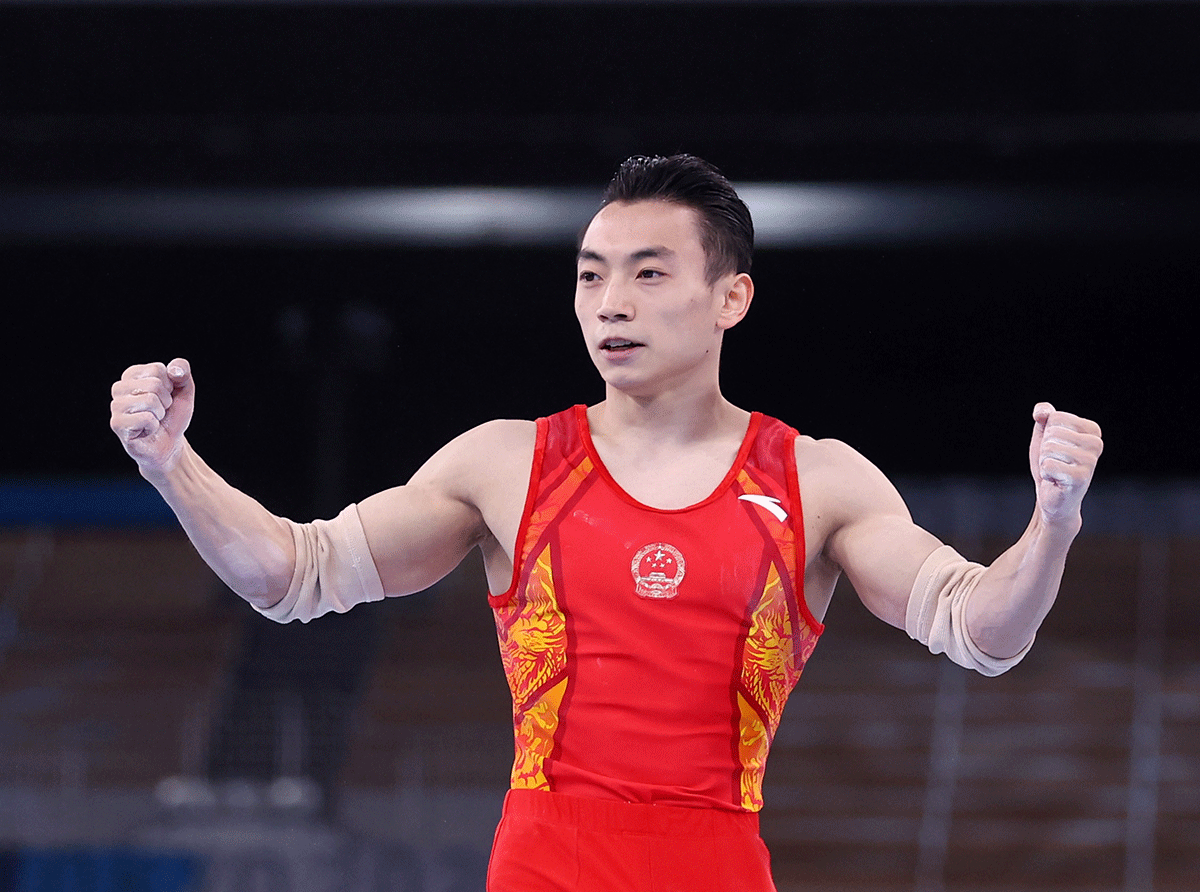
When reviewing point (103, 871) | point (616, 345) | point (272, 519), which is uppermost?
point (616, 345)

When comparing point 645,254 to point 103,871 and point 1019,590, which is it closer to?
point 1019,590

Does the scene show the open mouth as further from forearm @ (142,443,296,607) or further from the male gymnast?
forearm @ (142,443,296,607)

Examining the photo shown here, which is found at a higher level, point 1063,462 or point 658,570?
point 1063,462

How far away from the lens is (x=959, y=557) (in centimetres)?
172

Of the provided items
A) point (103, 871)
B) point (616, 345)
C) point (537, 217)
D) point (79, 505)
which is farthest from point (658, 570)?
point (103, 871)

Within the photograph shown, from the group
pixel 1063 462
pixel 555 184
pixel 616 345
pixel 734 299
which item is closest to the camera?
pixel 1063 462

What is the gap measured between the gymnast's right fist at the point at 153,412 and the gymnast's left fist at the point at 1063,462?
0.97 m

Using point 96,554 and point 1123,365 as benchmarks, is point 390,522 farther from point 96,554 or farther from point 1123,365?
point 96,554

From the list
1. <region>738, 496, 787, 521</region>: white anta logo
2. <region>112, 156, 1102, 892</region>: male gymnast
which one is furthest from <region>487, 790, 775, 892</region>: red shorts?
<region>738, 496, 787, 521</region>: white anta logo

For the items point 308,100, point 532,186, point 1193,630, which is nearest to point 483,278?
point 532,186

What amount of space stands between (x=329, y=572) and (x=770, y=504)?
581 millimetres

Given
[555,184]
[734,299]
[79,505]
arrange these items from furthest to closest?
1. [79,505]
2. [555,184]
3. [734,299]

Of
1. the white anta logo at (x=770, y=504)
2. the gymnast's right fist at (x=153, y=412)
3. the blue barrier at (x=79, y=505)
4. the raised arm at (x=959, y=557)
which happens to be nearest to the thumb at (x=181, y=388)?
the gymnast's right fist at (x=153, y=412)

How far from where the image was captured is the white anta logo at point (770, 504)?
180cm
